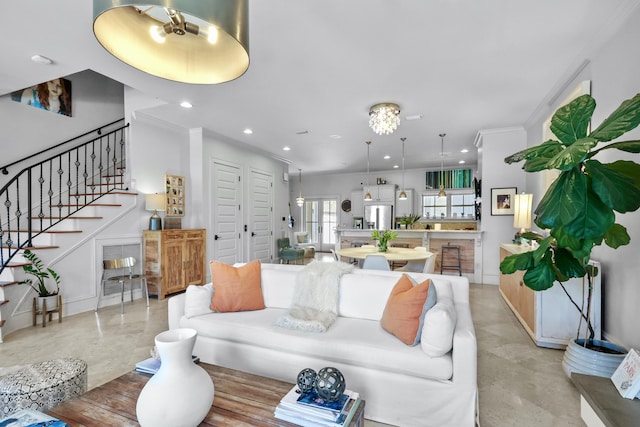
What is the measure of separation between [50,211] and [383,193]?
780cm

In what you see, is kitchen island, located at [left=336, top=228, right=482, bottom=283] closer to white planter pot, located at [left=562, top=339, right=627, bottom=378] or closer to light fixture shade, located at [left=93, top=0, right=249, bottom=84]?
white planter pot, located at [left=562, top=339, right=627, bottom=378]

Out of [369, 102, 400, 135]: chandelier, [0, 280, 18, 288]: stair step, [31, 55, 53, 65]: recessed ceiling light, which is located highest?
[31, 55, 53, 65]: recessed ceiling light

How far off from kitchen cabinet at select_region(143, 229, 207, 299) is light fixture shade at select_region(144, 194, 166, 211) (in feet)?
1.18

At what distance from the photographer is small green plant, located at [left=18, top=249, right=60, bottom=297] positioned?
3449mm

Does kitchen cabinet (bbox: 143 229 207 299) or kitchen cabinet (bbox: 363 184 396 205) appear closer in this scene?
kitchen cabinet (bbox: 143 229 207 299)

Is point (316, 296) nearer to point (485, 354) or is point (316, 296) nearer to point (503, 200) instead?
point (485, 354)

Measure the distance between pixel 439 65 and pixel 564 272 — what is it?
2.15 meters

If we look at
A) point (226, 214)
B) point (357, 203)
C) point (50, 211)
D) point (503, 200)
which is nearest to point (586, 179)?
point (503, 200)

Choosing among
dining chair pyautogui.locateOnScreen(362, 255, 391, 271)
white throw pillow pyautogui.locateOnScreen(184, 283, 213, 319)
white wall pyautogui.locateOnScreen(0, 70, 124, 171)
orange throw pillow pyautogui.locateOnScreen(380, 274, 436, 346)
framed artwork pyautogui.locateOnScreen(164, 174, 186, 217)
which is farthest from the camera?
framed artwork pyautogui.locateOnScreen(164, 174, 186, 217)

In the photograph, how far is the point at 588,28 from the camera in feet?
8.10

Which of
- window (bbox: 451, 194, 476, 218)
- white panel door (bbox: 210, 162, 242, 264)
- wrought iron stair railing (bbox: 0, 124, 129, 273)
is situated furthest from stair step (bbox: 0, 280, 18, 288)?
window (bbox: 451, 194, 476, 218)

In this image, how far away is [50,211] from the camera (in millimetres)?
4141

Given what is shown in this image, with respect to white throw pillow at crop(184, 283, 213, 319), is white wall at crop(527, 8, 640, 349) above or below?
above

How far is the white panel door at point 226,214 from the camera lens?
5691 millimetres
